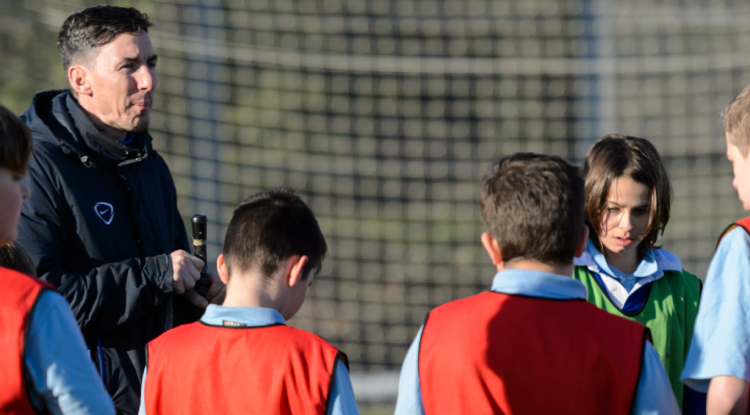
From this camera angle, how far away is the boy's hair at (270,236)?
154cm

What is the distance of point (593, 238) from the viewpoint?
77.1 inches

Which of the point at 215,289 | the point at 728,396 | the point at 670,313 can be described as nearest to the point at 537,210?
the point at 728,396

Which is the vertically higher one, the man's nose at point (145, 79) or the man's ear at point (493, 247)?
the man's nose at point (145, 79)

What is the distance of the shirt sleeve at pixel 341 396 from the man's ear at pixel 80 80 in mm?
1174

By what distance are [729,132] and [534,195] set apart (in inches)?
16.2

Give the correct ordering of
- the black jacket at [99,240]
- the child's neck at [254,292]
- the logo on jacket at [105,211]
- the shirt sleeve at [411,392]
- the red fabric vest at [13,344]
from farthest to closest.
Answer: the logo on jacket at [105,211] < the black jacket at [99,240] < the child's neck at [254,292] < the shirt sleeve at [411,392] < the red fabric vest at [13,344]

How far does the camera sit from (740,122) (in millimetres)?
1383

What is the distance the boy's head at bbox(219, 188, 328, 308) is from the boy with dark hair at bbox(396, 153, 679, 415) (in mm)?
348

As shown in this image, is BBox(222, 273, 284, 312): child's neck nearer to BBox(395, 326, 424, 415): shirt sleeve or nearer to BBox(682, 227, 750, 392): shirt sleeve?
BBox(395, 326, 424, 415): shirt sleeve

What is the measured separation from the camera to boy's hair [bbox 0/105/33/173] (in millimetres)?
1152

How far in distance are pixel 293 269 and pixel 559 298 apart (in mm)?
567

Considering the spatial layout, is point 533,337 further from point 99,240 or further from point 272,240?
point 99,240

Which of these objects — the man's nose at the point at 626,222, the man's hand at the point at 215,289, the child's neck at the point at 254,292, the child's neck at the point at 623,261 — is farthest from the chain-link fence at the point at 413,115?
the child's neck at the point at 254,292

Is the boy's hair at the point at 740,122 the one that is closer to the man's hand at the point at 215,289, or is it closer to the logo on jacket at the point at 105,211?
the man's hand at the point at 215,289
